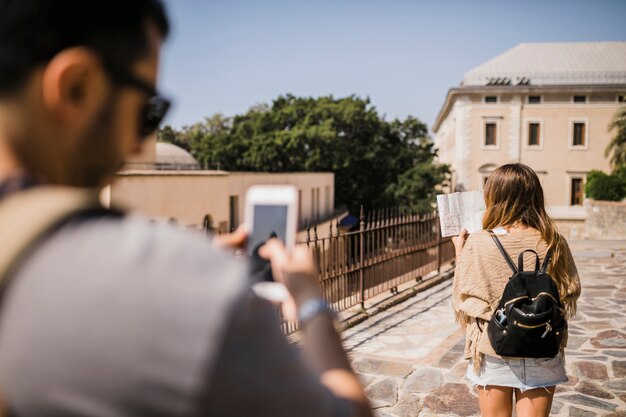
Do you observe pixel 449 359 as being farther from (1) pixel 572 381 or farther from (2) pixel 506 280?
(2) pixel 506 280

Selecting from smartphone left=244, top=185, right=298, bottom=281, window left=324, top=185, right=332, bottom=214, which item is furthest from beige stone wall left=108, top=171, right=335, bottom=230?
smartphone left=244, top=185, right=298, bottom=281

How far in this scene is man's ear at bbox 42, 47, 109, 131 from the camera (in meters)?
0.74

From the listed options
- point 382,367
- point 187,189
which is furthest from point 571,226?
point 382,367

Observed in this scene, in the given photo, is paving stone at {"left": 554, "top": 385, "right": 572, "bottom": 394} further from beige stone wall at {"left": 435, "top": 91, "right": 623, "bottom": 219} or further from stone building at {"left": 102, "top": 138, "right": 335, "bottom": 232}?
beige stone wall at {"left": 435, "top": 91, "right": 623, "bottom": 219}

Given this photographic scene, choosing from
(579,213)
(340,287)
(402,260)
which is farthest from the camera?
(579,213)

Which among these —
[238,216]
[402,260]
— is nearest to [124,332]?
[402,260]

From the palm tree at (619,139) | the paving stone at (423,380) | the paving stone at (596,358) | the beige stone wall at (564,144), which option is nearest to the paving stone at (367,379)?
the paving stone at (423,380)

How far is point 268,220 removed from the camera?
3.72 ft

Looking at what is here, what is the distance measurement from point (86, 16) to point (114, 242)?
316mm

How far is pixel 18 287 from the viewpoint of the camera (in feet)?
2.11

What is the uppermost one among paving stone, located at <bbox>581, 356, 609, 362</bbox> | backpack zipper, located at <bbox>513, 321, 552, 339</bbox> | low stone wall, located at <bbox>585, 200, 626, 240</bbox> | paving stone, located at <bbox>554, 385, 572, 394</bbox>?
backpack zipper, located at <bbox>513, 321, 552, 339</bbox>

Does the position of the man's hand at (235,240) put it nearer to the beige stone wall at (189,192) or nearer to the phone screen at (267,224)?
the phone screen at (267,224)

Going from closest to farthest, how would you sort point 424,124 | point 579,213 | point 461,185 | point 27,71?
point 27,71
point 579,213
point 461,185
point 424,124

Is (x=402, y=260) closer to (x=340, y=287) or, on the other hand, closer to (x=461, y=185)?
(x=340, y=287)
